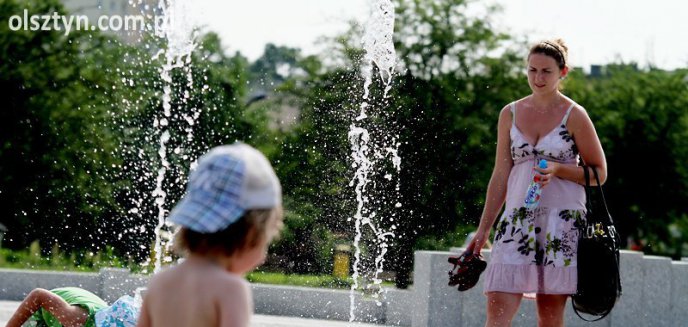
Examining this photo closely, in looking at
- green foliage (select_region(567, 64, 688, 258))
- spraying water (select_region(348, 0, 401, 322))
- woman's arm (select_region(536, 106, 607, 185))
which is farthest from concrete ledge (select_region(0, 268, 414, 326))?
green foliage (select_region(567, 64, 688, 258))

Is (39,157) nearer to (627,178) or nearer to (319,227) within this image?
(319,227)

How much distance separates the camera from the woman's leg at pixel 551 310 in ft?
14.5

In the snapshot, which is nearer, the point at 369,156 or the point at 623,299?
the point at 623,299

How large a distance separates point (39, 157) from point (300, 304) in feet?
30.6

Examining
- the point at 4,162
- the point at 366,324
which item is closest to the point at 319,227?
the point at 4,162

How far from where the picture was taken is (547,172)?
4363mm

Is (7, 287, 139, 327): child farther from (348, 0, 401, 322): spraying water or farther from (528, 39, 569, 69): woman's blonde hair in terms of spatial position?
(348, 0, 401, 322): spraying water

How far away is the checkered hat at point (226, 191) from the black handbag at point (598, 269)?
93.2 inches

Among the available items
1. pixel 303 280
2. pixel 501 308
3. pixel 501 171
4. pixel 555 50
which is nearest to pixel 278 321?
pixel 303 280

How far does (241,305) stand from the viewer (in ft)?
7.25

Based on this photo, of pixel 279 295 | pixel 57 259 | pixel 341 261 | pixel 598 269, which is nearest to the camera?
pixel 598 269

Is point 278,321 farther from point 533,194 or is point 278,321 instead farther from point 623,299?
point 533,194

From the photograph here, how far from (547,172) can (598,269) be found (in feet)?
1.30

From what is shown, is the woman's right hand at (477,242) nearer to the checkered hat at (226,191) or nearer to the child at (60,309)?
the child at (60,309)
